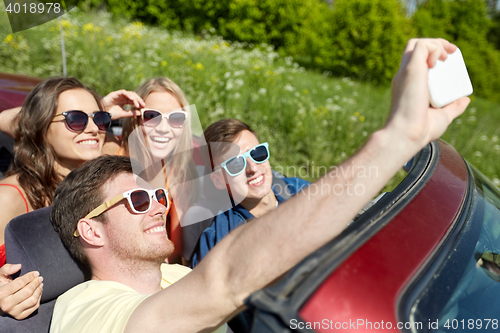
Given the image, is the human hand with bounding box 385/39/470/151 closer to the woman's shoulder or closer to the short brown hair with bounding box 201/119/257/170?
the short brown hair with bounding box 201/119/257/170

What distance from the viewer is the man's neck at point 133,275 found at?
172 cm

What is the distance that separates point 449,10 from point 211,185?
17.7m

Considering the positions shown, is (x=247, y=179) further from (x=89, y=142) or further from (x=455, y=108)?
(x=455, y=108)

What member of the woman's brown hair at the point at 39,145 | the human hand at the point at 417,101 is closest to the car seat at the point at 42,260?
the woman's brown hair at the point at 39,145

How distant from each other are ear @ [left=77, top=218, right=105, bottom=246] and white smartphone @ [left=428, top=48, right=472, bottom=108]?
1483mm

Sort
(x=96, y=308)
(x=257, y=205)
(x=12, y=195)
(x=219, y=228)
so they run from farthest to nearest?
(x=257, y=205)
(x=219, y=228)
(x=12, y=195)
(x=96, y=308)

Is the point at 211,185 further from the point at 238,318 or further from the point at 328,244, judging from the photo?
the point at 328,244

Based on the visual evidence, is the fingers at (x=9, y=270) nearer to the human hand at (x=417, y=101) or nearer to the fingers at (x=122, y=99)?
the fingers at (x=122, y=99)

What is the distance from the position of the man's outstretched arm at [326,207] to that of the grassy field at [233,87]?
365 cm

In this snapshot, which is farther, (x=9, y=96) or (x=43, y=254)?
(x=9, y=96)

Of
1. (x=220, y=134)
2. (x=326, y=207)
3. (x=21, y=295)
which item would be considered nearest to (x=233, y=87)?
(x=220, y=134)

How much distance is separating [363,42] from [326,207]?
12458 mm

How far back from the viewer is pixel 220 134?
257cm

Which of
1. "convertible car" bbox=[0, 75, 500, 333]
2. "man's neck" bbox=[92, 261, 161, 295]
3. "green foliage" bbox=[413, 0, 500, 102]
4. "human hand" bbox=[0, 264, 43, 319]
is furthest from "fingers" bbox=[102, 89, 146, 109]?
"green foliage" bbox=[413, 0, 500, 102]
